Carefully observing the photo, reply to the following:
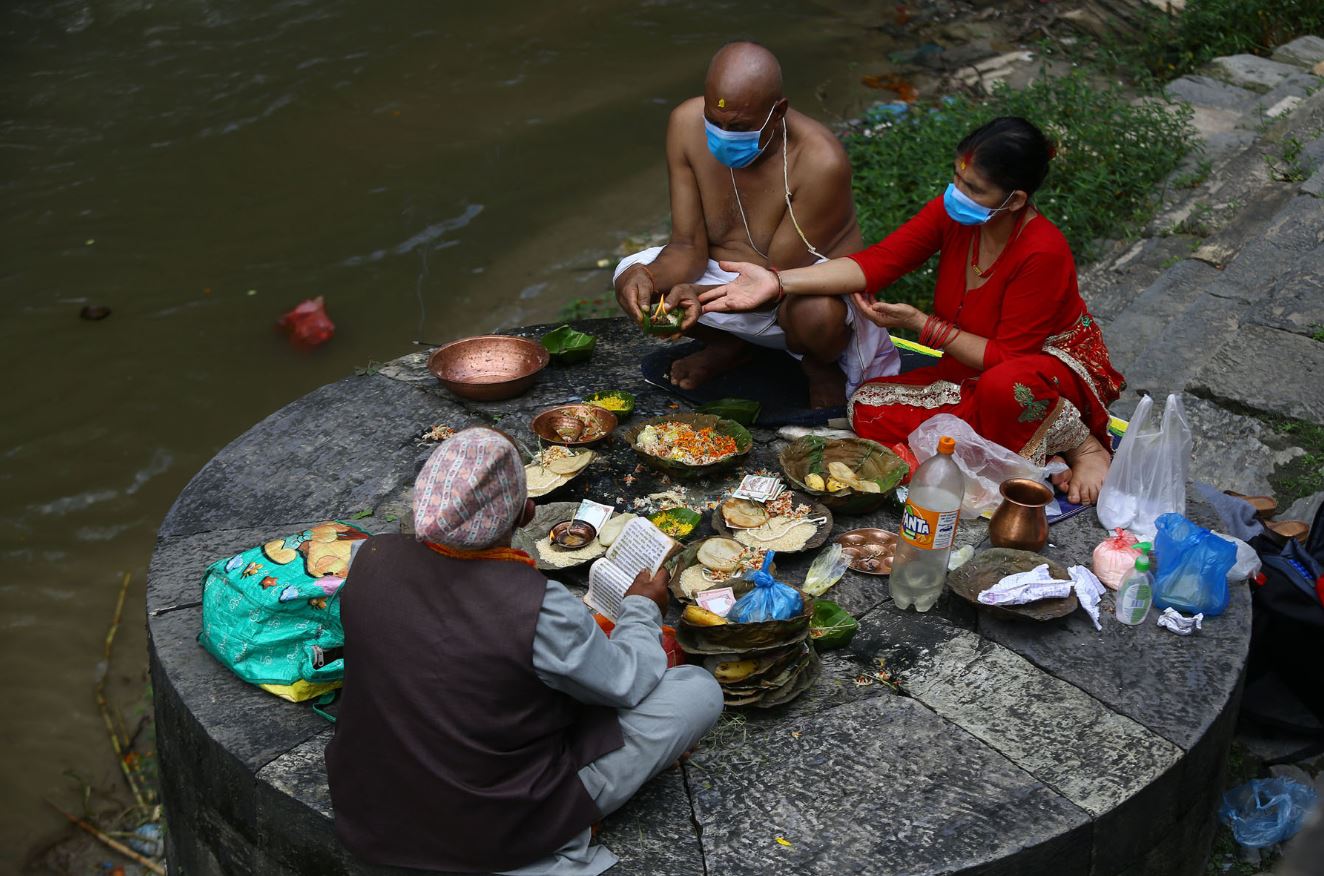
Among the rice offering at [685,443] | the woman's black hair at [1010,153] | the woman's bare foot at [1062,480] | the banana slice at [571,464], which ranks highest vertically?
the woman's black hair at [1010,153]

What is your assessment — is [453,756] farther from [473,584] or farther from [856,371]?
[856,371]

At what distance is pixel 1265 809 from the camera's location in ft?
12.4

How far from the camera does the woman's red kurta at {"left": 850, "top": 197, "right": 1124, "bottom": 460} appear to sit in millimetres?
4246

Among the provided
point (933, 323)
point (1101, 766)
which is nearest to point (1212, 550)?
point (1101, 766)

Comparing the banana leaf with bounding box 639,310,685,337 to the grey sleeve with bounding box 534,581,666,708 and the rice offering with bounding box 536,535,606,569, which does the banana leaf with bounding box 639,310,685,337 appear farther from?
the grey sleeve with bounding box 534,581,666,708

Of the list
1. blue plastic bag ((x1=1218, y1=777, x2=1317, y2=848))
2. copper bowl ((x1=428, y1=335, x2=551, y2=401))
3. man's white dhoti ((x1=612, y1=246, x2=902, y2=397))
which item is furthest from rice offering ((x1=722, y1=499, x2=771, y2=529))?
blue plastic bag ((x1=1218, y1=777, x2=1317, y2=848))

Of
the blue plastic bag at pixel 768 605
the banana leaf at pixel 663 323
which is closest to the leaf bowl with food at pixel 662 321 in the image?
the banana leaf at pixel 663 323

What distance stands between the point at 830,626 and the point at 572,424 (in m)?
1.52

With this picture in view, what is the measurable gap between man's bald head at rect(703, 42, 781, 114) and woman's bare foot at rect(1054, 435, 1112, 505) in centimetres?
185

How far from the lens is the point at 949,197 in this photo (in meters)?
4.23

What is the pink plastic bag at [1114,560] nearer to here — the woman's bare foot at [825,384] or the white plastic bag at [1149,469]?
the white plastic bag at [1149,469]

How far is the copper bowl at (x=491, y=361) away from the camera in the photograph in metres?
5.06

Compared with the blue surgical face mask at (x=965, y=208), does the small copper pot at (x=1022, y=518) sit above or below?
below

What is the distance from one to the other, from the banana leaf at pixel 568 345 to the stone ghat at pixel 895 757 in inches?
61.3
